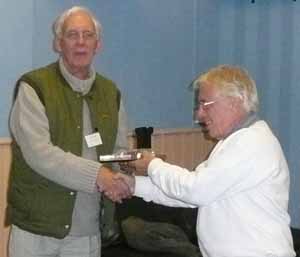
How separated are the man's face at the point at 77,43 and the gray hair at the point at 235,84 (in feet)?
1.89

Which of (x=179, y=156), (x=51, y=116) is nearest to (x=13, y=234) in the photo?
(x=51, y=116)

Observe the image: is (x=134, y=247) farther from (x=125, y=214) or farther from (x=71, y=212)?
(x=71, y=212)

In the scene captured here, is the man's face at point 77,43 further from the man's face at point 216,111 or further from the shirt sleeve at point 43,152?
the man's face at point 216,111

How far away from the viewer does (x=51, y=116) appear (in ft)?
7.53

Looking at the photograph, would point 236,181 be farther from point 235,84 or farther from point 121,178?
point 121,178

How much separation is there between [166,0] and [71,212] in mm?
2313

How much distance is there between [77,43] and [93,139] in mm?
387

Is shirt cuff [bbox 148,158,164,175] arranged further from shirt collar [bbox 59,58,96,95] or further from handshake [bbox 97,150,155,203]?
shirt collar [bbox 59,58,96,95]

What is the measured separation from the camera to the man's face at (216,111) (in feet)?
6.68

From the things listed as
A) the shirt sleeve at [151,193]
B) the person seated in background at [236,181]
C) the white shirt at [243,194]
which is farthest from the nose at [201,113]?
the shirt sleeve at [151,193]

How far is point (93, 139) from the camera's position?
94.0 inches

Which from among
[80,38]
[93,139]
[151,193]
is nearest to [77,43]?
[80,38]

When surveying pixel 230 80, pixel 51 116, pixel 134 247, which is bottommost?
pixel 134 247

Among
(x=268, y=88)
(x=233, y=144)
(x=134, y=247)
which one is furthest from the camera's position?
(x=268, y=88)
